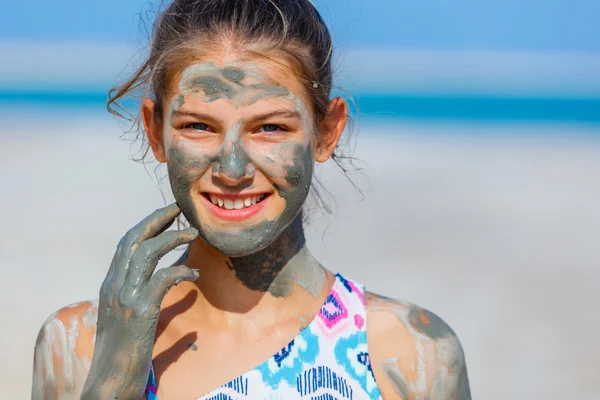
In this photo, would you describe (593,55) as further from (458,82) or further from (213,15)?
(213,15)

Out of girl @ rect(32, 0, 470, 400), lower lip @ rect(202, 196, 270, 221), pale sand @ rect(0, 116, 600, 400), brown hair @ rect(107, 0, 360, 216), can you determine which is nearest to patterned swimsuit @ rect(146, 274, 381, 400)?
girl @ rect(32, 0, 470, 400)

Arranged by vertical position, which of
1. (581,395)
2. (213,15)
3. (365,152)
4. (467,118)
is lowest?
(581,395)

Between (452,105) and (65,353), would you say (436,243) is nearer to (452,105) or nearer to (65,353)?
(65,353)

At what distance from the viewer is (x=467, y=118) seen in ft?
81.4

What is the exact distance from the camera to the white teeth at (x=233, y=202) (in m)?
3.11

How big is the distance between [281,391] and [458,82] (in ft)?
91.1

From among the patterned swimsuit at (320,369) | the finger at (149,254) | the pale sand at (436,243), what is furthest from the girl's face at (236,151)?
the pale sand at (436,243)

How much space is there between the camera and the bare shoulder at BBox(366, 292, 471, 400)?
3250 mm

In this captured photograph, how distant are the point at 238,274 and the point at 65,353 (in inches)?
26.2

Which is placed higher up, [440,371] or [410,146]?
[410,146]

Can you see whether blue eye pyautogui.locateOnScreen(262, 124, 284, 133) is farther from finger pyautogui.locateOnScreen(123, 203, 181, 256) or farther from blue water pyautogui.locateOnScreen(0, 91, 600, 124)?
blue water pyautogui.locateOnScreen(0, 91, 600, 124)

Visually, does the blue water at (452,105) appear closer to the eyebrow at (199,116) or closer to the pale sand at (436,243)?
the pale sand at (436,243)

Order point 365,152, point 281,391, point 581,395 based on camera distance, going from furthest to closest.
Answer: point 365,152
point 581,395
point 281,391

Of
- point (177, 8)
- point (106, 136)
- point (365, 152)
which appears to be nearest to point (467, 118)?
point (365, 152)
